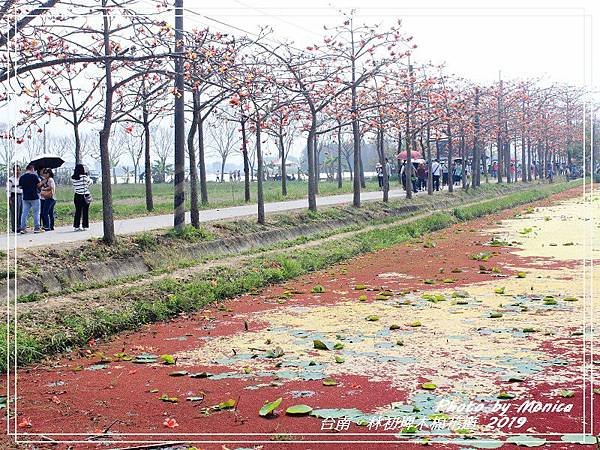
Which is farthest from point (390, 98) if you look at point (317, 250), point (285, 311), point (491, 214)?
point (285, 311)

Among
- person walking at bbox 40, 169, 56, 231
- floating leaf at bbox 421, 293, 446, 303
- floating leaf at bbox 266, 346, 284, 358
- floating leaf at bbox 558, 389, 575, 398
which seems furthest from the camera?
person walking at bbox 40, 169, 56, 231

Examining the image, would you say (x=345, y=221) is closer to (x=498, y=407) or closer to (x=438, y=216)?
(x=438, y=216)

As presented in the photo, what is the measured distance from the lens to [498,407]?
562 cm

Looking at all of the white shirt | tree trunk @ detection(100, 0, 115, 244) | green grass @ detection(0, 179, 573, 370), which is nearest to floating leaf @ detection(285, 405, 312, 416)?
green grass @ detection(0, 179, 573, 370)

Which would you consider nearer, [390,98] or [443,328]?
[443,328]

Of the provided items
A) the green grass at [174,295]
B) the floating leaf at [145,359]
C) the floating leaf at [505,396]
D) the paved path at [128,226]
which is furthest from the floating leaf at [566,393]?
the paved path at [128,226]

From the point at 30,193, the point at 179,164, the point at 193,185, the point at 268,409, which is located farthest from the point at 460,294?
the point at 30,193

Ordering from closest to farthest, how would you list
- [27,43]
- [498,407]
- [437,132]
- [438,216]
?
1. [498,407]
2. [27,43]
3. [438,216]
4. [437,132]

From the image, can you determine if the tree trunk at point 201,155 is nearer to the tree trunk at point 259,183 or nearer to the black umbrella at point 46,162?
the tree trunk at point 259,183

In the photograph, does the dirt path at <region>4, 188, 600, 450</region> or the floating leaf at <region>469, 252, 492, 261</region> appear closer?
the dirt path at <region>4, 188, 600, 450</region>

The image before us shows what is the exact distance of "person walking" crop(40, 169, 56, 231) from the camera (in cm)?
1591

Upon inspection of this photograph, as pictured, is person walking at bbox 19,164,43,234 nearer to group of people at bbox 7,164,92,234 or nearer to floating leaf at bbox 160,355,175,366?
group of people at bbox 7,164,92,234

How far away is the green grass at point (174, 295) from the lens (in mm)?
8570

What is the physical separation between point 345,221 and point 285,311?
1212cm
